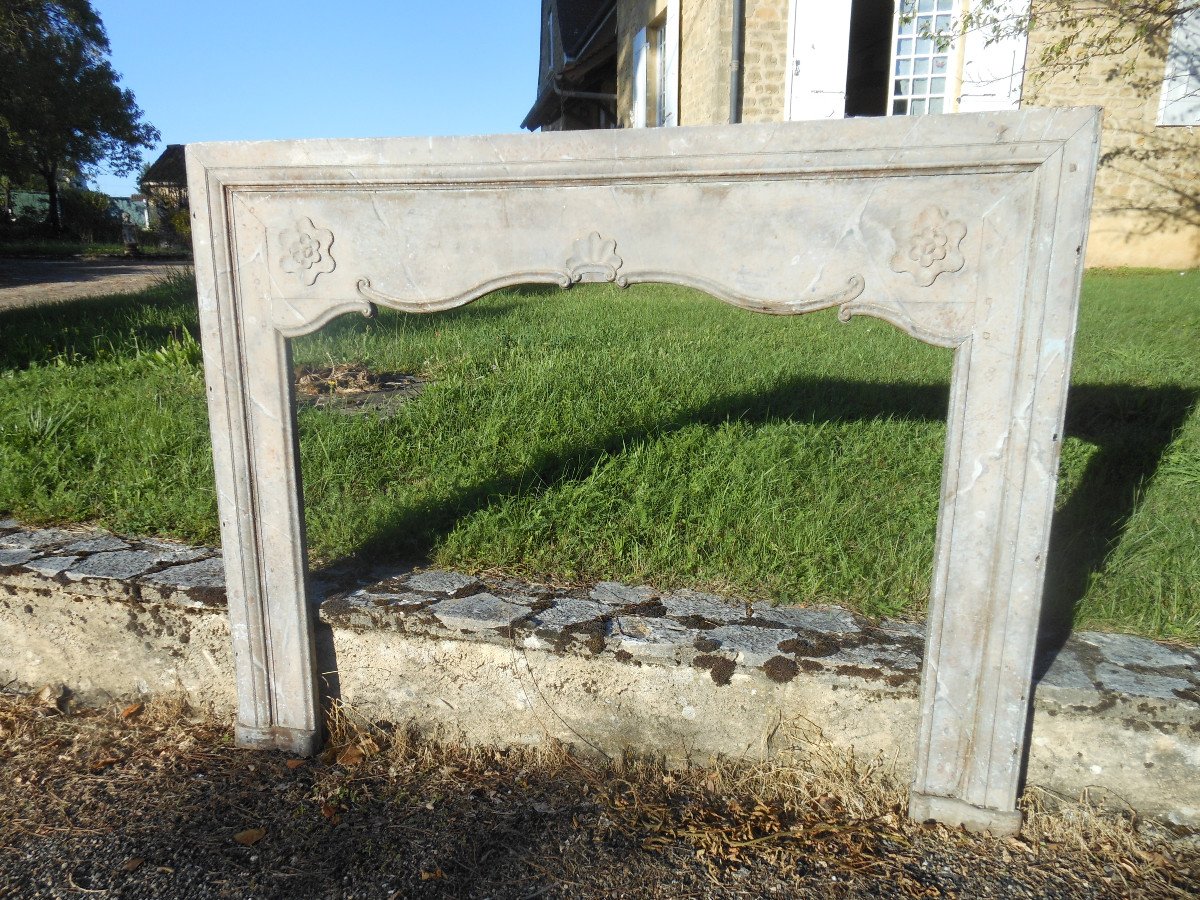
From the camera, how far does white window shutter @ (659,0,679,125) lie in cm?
1081

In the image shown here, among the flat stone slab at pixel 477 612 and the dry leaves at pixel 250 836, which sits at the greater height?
the flat stone slab at pixel 477 612

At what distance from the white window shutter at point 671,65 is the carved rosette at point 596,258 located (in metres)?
9.91

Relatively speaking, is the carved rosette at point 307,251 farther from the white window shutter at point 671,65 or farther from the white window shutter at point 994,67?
the white window shutter at point 671,65

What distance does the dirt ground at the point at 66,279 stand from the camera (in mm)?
11062

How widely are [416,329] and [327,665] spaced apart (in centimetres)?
404

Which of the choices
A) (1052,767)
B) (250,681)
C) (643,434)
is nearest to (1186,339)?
(643,434)

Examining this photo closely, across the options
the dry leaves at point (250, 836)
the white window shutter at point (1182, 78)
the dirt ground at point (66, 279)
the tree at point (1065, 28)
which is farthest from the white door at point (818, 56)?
the dry leaves at point (250, 836)

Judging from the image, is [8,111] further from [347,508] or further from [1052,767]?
[1052,767]

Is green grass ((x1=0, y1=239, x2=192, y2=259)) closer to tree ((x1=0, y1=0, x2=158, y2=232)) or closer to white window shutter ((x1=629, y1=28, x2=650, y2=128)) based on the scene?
tree ((x1=0, y1=0, x2=158, y2=232))

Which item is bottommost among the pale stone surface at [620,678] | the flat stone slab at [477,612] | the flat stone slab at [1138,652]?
the pale stone surface at [620,678]

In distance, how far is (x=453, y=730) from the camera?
2.32 m

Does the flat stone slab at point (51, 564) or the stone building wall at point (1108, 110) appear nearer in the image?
the flat stone slab at point (51, 564)

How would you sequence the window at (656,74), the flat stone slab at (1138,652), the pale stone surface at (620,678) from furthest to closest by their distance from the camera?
the window at (656,74) → the flat stone slab at (1138,652) → the pale stone surface at (620,678)

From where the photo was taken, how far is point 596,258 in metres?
1.83
